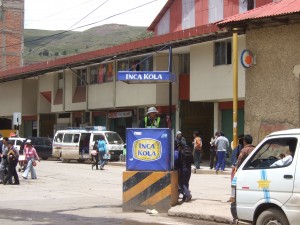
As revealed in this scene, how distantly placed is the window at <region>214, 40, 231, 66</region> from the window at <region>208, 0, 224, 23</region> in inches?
457

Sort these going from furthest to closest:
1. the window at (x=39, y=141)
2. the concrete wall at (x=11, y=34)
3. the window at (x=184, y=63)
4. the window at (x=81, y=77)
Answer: the concrete wall at (x=11, y=34) → the window at (x=81, y=77) → the window at (x=39, y=141) → the window at (x=184, y=63)

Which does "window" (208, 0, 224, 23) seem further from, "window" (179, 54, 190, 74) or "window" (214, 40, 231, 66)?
"window" (214, 40, 231, 66)

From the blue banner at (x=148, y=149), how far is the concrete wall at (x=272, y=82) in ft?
8.73

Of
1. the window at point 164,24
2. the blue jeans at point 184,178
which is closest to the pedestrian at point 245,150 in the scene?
the blue jeans at point 184,178

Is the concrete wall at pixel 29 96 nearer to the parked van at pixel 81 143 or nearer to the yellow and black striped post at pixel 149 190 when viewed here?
the parked van at pixel 81 143

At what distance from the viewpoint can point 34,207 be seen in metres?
13.9

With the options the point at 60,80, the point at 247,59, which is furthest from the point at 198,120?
the point at 247,59

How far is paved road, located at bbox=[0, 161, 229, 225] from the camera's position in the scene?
11.7 m

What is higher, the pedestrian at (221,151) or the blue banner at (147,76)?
the blue banner at (147,76)

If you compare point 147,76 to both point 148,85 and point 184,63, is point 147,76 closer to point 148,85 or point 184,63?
point 148,85

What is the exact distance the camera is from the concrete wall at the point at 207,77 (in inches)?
1156

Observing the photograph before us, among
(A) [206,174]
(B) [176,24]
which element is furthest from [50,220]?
(B) [176,24]

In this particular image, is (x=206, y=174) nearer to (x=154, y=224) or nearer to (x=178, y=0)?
(x=154, y=224)

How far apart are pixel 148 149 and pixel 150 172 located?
532 millimetres
